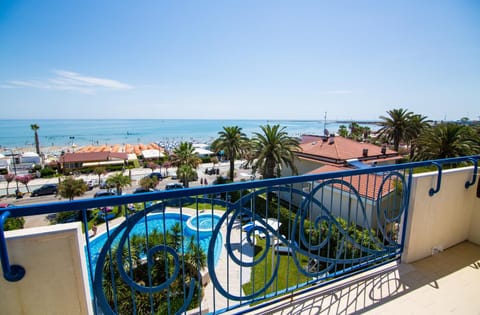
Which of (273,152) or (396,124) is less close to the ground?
(396,124)

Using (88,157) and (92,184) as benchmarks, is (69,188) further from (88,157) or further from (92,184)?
(88,157)

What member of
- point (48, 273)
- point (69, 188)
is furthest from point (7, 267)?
point (69, 188)

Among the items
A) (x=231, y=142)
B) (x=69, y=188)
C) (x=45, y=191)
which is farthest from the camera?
(x=45, y=191)

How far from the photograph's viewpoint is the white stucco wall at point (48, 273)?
1.22m

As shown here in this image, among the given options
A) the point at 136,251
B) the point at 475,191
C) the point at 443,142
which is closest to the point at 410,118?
the point at 443,142

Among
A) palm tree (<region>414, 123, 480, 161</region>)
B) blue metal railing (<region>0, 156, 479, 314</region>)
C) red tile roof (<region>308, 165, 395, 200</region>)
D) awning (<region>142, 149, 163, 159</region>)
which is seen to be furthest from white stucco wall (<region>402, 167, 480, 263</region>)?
awning (<region>142, 149, 163, 159</region>)

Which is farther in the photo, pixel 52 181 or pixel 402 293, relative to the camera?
pixel 52 181

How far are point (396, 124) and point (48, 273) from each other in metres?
33.2

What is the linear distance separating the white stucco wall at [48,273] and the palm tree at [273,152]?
58.1 ft

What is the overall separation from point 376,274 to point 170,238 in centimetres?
650

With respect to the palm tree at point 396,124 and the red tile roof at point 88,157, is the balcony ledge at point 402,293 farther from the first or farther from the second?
the red tile roof at point 88,157

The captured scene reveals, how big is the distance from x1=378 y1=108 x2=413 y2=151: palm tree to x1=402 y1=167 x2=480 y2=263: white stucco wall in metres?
28.9

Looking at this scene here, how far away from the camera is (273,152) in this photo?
1888 cm

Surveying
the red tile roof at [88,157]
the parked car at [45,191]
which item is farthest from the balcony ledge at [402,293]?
the red tile roof at [88,157]
